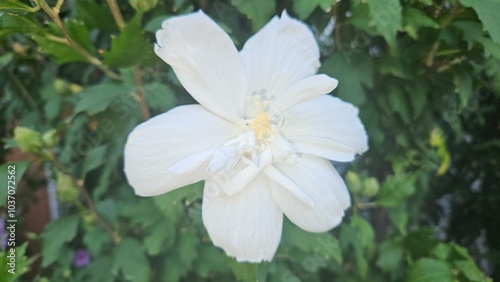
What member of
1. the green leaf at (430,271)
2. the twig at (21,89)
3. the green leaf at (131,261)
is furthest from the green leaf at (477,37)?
the twig at (21,89)

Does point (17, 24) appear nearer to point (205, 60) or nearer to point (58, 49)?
point (58, 49)

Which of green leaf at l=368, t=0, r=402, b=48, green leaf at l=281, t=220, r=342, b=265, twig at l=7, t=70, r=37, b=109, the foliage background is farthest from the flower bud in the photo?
green leaf at l=368, t=0, r=402, b=48

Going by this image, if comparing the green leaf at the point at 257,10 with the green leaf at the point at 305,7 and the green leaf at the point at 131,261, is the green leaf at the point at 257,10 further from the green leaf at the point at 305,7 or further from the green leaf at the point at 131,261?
the green leaf at the point at 131,261

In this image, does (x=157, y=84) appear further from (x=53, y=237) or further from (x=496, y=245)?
(x=496, y=245)

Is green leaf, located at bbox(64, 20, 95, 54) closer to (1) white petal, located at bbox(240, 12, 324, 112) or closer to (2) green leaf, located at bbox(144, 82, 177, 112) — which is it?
(2) green leaf, located at bbox(144, 82, 177, 112)

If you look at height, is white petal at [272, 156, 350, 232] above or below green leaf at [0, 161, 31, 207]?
above

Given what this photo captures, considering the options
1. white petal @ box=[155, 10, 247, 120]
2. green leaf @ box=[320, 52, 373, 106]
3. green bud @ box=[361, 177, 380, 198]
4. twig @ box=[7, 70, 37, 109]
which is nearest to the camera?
white petal @ box=[155, 10, 247, 120]

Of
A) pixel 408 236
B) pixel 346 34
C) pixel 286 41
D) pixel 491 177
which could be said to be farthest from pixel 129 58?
pixel 491 177

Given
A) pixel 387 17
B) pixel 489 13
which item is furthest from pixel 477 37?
pixel 387 17
